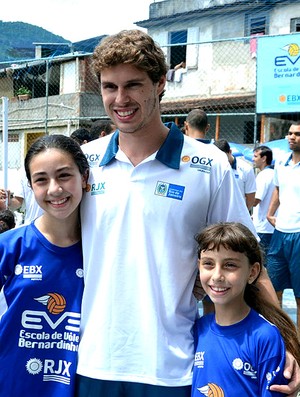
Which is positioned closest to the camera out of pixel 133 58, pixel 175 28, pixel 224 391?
pixel 133 58

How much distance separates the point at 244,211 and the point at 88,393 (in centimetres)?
85

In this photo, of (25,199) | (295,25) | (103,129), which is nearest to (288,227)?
(103,129)

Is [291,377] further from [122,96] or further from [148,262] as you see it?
[122,96]

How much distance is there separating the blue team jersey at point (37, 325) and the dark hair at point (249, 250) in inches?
19.7

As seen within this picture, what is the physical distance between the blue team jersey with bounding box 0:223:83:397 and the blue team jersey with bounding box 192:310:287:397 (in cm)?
46

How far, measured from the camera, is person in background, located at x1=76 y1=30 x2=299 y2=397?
1905 mm

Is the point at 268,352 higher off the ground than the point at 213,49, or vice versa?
the point at 213,49

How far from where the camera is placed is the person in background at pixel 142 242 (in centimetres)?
191

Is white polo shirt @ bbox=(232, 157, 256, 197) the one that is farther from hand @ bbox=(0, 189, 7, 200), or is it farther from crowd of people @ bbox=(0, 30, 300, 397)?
crowd of people @ bbox=(0, 30, 300, 397)

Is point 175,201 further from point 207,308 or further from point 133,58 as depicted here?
point 207,308

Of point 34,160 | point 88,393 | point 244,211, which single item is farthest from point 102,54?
point 88,393

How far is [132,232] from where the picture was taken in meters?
1.92

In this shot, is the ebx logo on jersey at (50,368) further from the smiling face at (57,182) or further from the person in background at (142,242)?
the smiling face at (57,182)

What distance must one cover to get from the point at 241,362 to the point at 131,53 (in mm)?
1126
